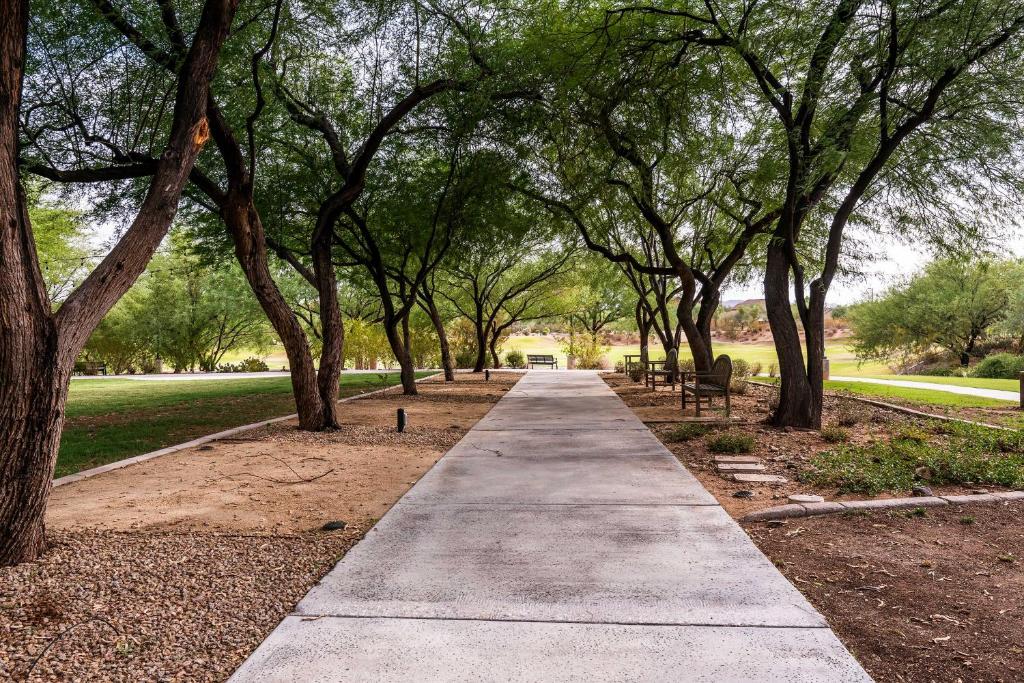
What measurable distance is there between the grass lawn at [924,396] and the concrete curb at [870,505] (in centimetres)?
908

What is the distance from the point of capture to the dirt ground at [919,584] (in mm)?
3049

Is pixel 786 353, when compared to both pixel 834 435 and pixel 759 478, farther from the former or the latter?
pixel 759 478

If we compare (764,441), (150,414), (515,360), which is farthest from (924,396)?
(515,360)

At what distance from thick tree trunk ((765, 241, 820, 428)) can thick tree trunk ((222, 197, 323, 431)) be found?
7.82 m

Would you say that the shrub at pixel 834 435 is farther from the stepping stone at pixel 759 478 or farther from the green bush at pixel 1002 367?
the green bush at pixel 1002 367

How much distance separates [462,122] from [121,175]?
6131mm

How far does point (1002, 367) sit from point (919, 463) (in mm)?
24129

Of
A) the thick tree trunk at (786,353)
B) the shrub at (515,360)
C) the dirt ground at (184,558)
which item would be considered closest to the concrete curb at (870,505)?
the dirt ground at (184,558)

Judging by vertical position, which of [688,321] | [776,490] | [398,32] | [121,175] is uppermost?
[398,32]

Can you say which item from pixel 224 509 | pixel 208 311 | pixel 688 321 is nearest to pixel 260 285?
pixel 224 509

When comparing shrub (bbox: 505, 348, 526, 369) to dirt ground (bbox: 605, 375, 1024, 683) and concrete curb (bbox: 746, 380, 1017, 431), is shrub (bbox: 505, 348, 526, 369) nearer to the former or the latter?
concrete curb (bbox: 746, 380, 1017, 431)

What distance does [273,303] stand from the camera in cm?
1005

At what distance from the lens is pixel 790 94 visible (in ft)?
33.2

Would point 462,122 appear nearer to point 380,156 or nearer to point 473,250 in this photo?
point 380,156
